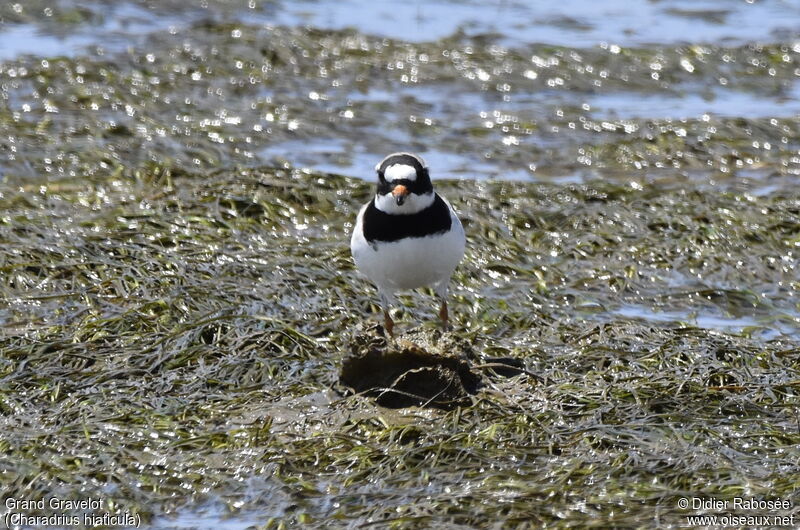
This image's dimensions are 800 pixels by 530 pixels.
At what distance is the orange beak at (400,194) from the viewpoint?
262 inches

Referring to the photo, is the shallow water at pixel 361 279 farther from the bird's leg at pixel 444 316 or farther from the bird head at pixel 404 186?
the bird head at pixel 404 186

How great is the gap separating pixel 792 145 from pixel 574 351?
5266 mm

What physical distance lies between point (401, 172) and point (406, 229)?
0.31 meters

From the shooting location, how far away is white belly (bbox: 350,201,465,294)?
6840 mm

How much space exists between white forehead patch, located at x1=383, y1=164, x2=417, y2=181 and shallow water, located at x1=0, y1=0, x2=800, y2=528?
3.60 ft

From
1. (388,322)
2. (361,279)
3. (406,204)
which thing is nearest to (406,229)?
(406,204)

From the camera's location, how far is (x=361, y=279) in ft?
27.1

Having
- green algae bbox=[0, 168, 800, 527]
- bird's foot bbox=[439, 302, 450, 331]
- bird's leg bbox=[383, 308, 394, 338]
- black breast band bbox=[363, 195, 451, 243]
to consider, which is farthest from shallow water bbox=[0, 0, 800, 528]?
black breast band bbox=[363, 195, 451, 243]

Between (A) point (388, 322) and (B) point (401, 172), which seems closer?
(B) point (401, 172)

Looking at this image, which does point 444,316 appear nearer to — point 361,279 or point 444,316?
point 444,316

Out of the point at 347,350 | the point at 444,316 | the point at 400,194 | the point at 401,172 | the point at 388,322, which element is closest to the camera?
the point at 347,350

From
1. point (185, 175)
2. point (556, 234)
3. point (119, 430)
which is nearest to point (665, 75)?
point (556, 234)

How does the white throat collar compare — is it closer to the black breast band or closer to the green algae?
the black breast band

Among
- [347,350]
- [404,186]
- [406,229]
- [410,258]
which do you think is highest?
[404,186]
